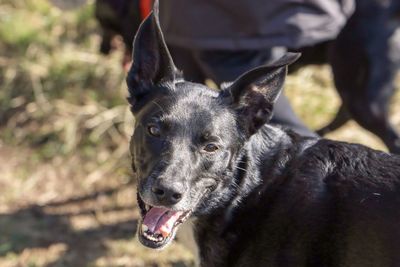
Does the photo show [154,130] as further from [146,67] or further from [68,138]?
[68,138]

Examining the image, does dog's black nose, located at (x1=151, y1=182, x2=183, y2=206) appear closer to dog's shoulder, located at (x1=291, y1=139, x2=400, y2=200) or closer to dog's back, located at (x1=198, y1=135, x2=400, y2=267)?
dog's back, located at (x1=198, y1=135, x2=400, y2=267)

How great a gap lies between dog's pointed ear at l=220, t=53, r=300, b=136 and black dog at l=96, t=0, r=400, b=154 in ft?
3.53

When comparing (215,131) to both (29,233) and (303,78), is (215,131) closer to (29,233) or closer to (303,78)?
(29,233)

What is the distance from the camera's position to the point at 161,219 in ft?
9.21

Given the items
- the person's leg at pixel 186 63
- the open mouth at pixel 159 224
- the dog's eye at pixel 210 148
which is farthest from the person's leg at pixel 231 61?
the open mouth at pixel 159 224

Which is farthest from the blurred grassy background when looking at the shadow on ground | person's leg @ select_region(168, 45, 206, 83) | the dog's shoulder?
the dog's shoulder

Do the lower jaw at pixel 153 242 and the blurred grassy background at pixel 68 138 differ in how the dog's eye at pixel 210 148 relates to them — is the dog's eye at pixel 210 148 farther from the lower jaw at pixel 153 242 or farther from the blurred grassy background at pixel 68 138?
the blurred grassy background at pixel 68 138

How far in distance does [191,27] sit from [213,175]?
817mm

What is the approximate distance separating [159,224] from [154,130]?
396 mm

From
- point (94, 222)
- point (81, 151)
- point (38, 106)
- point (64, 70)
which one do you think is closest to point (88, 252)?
point (94, 222)

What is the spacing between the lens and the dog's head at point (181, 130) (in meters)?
2.64

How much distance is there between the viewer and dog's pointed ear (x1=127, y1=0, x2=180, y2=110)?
2.86 m

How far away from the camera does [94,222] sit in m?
4.36

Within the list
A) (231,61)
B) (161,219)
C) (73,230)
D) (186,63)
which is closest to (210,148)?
(161,219)
